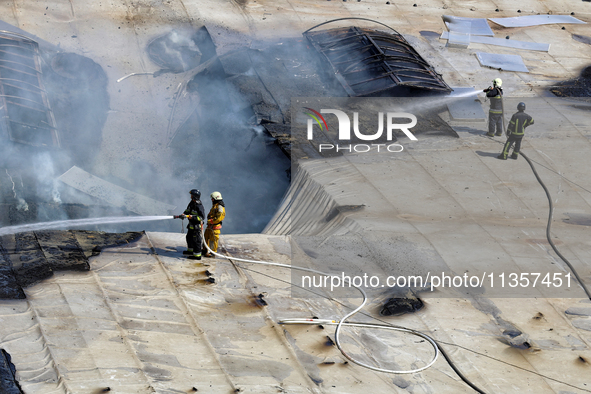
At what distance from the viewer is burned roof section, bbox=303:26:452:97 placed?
15.7 metres

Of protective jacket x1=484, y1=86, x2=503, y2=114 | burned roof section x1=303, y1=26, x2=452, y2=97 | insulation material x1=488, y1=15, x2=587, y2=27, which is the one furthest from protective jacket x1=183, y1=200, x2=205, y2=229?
insulation material x1=488, y1=15, x2=587, y2=27

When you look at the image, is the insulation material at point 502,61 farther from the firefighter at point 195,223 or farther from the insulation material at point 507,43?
the firefighter at point 195,223

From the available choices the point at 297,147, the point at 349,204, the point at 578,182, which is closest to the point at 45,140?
the point at 297,147

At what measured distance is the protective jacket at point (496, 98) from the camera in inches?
561

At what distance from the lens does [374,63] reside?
16.2m

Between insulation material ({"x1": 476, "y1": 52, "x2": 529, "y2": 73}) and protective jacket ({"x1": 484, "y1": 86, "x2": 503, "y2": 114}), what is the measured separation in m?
4.11

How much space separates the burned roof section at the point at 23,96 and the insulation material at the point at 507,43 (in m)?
12.5

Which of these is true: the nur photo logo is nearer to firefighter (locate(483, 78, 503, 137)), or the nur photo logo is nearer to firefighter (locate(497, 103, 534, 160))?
firefighter (locate(483, 78, 503, 137))

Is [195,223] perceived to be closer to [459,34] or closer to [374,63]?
[374,63]

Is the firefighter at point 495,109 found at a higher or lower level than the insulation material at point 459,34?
lower

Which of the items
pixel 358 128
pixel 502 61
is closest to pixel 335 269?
pixel 358 128

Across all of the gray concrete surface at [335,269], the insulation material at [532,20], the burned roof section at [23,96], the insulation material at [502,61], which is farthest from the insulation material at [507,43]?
the burned roof section at [23,96]

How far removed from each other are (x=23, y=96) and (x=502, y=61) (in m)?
13.7

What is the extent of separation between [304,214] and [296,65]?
21.1 ft
